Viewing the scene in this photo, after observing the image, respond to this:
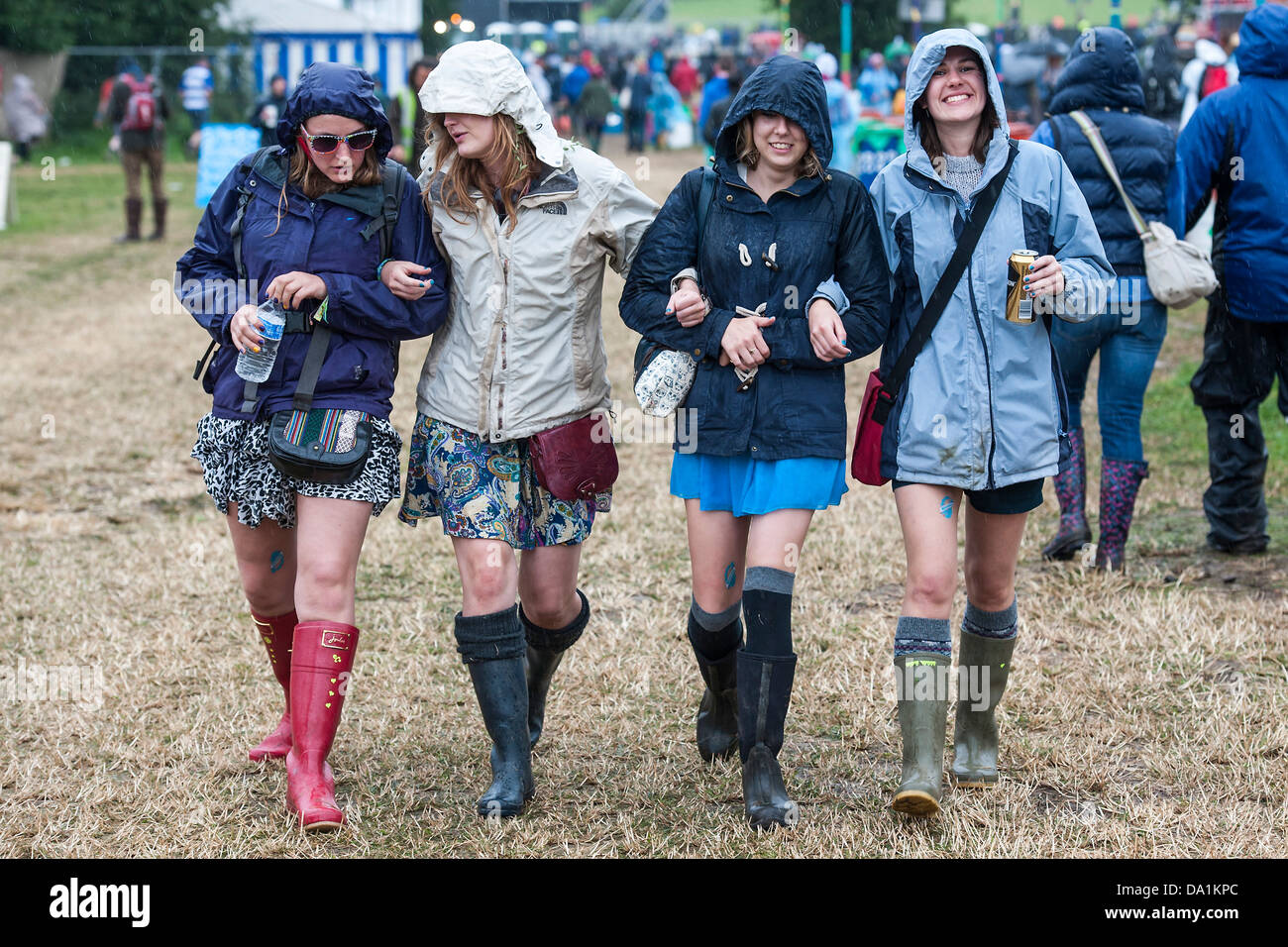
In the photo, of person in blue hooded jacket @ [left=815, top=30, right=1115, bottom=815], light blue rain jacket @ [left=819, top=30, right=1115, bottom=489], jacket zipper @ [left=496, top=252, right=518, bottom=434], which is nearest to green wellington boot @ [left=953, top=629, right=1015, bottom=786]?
person in blue hooded jacket @ [left=815, top=30, right=1115, bottom=815]

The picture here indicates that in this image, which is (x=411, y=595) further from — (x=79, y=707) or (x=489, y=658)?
(x=489, y=658)

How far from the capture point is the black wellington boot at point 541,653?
440 centimetres

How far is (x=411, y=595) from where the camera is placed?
6.01 m

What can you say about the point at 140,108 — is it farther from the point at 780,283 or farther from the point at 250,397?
the point at 780,283

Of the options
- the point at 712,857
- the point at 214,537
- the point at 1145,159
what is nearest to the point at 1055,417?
the point at 712,857

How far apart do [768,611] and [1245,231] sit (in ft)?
10.1

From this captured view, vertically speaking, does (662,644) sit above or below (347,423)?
below

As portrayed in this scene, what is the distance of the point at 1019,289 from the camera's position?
3701 mm

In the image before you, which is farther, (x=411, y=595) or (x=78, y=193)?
(x=78, y=193)

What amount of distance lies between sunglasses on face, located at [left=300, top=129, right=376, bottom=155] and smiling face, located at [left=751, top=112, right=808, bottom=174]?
101 cm

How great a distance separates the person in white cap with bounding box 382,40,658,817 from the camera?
392 centimetres

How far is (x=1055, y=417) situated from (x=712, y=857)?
1.45 m

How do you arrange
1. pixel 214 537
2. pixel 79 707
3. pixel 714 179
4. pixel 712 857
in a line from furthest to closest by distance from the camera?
pixel 214 537, pixel 79 707, pixel 714 179, pixel 712 857

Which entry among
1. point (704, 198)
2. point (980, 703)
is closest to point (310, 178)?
point (704, 198)
